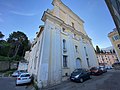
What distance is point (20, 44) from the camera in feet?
134

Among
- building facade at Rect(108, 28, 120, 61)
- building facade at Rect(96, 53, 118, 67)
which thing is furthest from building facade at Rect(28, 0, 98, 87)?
building facade at Rect(96, 53, 118, 67)

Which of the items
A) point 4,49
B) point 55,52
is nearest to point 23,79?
point 55,52

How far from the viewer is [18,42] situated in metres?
40.3

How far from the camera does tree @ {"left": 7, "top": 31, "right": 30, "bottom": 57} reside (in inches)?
1572

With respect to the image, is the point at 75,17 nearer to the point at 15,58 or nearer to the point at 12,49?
the point at 15,58

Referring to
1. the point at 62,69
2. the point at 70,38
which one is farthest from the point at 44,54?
the point at 70,38

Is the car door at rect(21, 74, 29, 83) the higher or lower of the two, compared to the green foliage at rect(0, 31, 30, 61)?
lower

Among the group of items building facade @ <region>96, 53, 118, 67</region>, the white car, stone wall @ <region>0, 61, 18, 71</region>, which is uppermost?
building facade @ <region>96, 53, 118, 67</region>

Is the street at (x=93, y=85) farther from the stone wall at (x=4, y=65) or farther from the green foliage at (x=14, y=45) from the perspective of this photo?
the green foliage at (x=14, y=45)

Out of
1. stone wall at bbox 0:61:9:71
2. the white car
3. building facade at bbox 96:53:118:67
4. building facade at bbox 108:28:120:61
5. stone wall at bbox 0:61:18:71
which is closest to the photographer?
the white car

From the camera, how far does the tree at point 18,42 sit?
39938 millimetres

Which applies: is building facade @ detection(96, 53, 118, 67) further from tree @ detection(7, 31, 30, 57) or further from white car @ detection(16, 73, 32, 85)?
white car @ detection(16, 73, 32, 85)

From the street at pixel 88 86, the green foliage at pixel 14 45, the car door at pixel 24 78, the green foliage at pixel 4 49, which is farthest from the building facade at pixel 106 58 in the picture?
the car door at pixel 24 78

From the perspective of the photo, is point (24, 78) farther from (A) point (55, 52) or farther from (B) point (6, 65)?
(B) point (6, 65)
